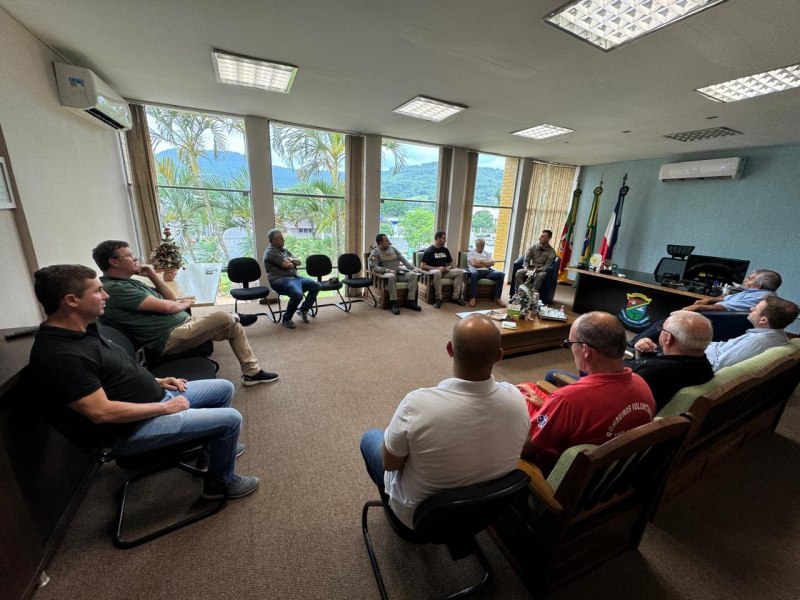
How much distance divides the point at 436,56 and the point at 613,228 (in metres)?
5.81

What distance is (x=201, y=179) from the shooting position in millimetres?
4316

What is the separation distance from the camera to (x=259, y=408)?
2.35 m

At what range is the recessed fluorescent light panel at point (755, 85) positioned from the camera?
97.2 inches

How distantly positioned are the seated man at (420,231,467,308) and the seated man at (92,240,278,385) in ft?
10.7

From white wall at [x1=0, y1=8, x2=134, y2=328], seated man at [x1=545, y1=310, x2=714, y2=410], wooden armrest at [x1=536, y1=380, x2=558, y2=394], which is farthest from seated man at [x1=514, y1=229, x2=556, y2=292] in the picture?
white wall at [x1=0, y1=8, x2=134, y2=328]

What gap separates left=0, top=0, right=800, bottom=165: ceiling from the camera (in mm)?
1894

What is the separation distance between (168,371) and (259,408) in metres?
0.68

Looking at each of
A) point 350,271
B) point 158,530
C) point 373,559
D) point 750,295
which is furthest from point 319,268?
point 750,295

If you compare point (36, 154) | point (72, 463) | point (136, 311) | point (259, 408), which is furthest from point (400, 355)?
point (36, 154)

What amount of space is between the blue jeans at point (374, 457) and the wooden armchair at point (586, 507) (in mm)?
553

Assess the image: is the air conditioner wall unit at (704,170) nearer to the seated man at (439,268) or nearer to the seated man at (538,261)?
the seated man at (538,261)

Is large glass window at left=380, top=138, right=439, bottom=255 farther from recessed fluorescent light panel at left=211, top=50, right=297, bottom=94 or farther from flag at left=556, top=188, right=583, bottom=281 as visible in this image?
flag at left=556, top=188, right=583, bottom=281

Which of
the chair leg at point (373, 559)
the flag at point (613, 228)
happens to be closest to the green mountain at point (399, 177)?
the flag at point (613, 228)

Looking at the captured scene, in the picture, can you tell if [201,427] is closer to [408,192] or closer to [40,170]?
[40,170]
